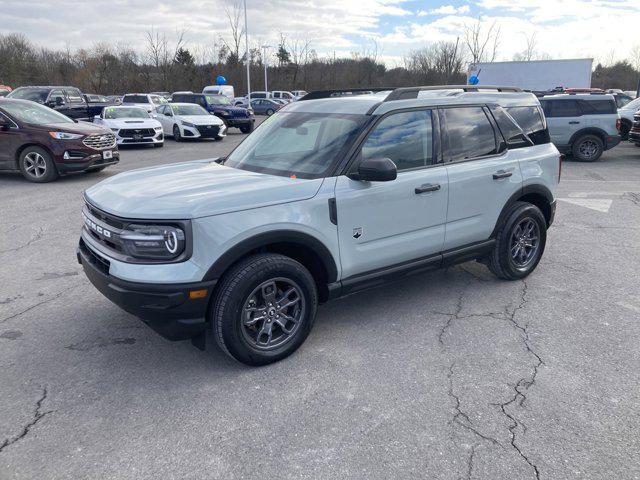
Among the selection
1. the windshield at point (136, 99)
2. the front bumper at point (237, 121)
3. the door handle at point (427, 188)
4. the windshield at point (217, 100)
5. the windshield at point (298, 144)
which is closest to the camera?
the windshield at point (298, 144)

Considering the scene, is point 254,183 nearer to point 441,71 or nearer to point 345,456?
point 345,456

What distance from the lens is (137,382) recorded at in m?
3.26

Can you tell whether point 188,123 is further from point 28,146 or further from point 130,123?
point 28,146

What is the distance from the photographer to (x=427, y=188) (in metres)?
3.98

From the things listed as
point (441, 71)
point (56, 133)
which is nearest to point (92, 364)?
point (56, 133)

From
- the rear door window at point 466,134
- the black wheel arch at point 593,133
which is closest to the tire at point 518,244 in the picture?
the rear door window at point 466,134

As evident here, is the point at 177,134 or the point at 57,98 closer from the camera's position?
the point at 57,98

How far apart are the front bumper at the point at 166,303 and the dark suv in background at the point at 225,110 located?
21.5 meters

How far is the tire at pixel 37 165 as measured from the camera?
9945 millimetres

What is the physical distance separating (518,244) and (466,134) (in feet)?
4.34

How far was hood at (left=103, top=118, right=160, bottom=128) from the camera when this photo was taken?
52.4 ft

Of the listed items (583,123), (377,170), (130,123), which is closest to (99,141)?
(130,123)

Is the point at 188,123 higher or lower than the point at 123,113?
lower

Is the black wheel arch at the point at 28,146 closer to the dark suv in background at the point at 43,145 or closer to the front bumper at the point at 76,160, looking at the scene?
the dark suv in background at the point at 43,145
